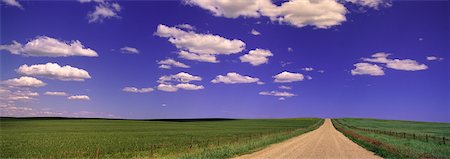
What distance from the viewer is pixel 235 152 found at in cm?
3234

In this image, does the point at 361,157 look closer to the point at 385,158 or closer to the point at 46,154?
the point at 385,158

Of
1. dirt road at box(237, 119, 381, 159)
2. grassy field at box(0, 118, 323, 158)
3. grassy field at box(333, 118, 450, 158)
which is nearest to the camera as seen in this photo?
dirt road at box(237, 119, 381, 159)

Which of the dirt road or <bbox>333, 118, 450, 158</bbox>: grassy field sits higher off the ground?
<bbox>333, 118, 450, 158</bbox>: grassy field

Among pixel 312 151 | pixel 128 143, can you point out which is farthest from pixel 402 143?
pixel 128 143

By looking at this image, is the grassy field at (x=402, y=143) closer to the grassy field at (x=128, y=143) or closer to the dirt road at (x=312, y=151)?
the dirt road at (x=312, y=151)

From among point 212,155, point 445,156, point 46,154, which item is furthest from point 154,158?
point 445,156

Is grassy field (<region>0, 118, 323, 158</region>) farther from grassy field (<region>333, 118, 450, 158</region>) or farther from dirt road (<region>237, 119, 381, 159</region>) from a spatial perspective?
grassy field (<region>333, 118, 450, 158</region>)

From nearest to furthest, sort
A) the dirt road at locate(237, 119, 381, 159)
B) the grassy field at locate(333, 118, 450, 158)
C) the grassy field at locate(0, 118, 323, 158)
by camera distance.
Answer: the dirt road at locate(237, 119, 381, 159)
the grassy field at locate(333, 118, 450, 158)
the grassy field at locate(0, 118, 323, 158)

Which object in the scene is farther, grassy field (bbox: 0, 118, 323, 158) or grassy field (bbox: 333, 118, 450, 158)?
grassy field (bbox: 0, 118, 323, 158)

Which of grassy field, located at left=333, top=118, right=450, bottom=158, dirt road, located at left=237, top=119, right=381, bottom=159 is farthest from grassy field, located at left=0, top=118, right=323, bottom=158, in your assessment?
grassy field, located at left=333, top=118, right=450, bottom=158

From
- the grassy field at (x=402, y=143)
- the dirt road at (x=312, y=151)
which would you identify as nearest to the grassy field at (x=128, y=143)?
the dirt road at (x=312, y=151)

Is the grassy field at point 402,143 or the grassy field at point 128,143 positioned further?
the grassy field at point 128,143

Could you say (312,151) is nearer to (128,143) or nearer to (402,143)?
(402,143)

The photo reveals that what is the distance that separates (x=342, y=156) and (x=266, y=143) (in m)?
13.1
